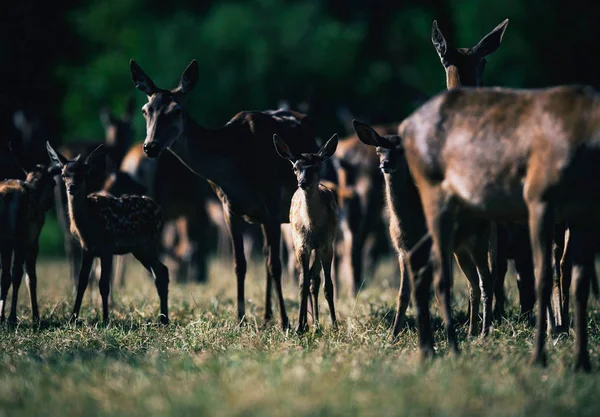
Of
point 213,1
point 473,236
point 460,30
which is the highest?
point 213,1

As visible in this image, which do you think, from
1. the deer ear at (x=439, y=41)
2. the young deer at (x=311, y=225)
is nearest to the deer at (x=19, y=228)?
the young deer at (x=311, y=225)

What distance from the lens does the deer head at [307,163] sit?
7.87 meters

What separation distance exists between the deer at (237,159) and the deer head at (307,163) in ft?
2.00

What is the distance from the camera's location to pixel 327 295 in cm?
835

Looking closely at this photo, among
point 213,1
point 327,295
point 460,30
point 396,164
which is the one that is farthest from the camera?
point 213,1

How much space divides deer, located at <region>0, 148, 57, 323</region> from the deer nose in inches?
60.0

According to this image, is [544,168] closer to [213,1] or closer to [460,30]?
[460,30]

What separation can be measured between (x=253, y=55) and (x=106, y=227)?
1285 cm

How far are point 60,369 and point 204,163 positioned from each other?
10.4 ft

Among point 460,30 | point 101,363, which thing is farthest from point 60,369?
point 460,30

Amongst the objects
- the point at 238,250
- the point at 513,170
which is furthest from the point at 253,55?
the point at 513,170

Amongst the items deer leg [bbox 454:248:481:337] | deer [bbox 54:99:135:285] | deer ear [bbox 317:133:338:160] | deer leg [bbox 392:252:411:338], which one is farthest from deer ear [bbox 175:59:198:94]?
deer [bbox 54:99:135:285]

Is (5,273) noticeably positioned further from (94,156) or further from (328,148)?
(328,148)

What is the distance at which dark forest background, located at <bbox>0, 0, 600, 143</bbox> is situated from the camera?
20453mm
